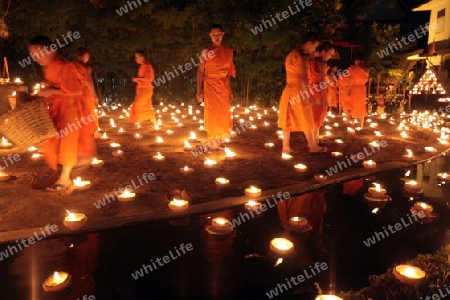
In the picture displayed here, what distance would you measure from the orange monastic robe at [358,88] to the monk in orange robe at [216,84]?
4242 mm

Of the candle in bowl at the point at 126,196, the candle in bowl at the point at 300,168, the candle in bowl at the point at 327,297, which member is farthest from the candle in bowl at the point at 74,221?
the candle in bowl at the point at 300,168

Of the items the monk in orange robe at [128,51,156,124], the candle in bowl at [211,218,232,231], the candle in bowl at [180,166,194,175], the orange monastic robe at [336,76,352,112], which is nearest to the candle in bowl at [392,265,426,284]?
the candle in bowl at [211,218,232,231]

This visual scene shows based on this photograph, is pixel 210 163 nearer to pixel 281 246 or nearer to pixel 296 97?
pixel 296 97

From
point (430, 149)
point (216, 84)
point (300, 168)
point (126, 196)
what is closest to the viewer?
point (126, 196)

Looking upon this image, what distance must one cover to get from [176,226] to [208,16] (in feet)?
39.2

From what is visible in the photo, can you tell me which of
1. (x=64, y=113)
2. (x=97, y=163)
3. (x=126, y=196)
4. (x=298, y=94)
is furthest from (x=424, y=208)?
(x=97, y=163)

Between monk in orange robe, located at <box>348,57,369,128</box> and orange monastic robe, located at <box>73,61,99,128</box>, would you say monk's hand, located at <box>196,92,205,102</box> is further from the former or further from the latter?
monk in orange robe, located at <box>348,57,369,128</box>

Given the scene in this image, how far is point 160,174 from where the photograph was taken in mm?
5840

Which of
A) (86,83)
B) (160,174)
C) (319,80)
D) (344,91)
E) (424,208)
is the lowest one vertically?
(424,208)

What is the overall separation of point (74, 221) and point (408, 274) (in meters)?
3.01

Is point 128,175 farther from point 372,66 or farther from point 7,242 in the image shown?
point 372,66

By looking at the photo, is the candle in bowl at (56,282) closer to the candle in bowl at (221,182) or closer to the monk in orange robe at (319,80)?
the candle in bowl at (221,182)

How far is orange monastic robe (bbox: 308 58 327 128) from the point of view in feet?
22.8

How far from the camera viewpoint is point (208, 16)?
1458 cm
